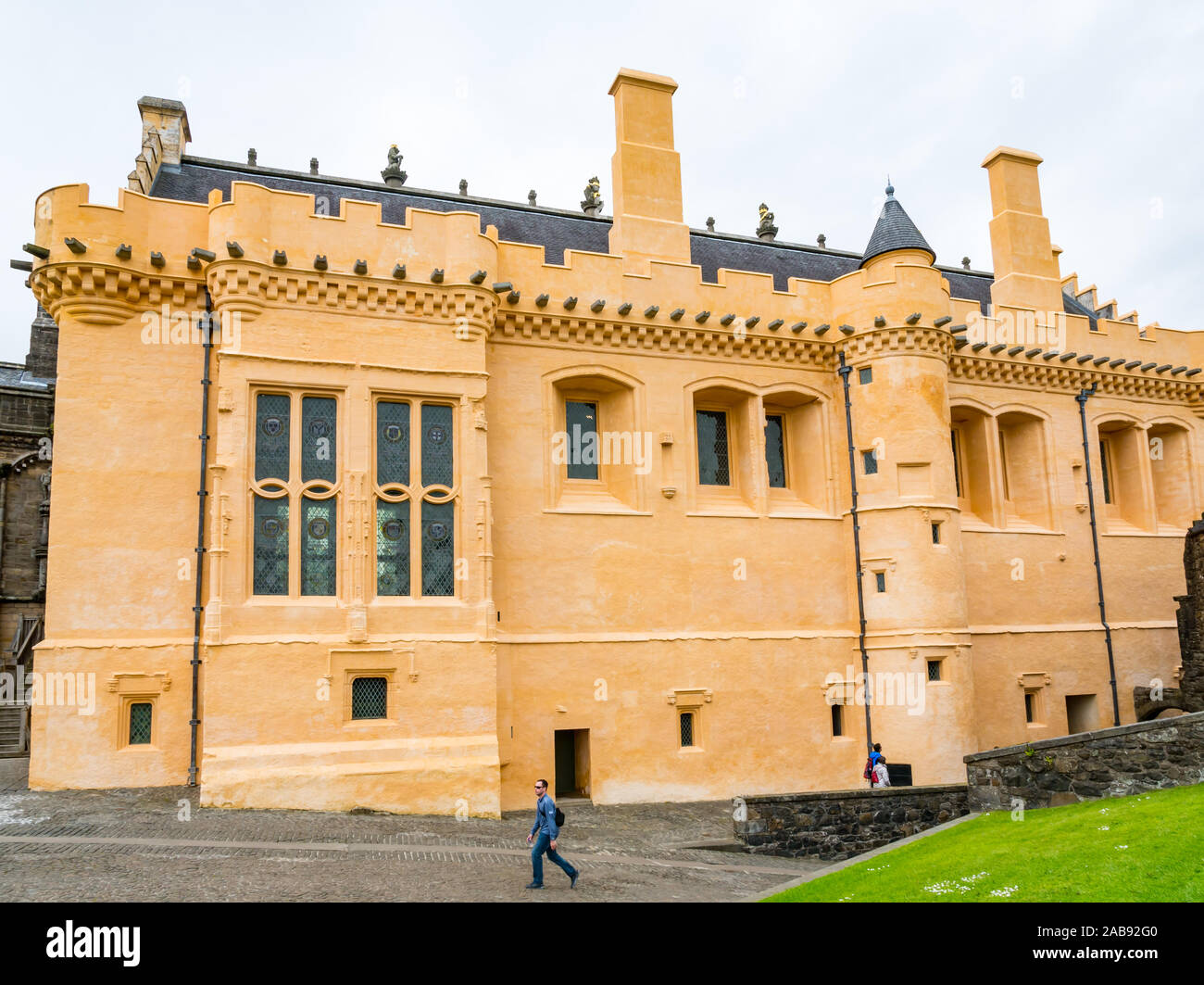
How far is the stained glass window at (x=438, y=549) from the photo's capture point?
1900 cm

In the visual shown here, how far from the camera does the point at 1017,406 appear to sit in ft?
86.8

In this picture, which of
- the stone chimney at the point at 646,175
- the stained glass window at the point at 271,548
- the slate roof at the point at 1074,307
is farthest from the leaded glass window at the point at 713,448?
the slate roof at the point at 1074,307

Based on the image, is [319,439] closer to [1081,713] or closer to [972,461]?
[972,461]

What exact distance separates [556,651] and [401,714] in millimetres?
3833

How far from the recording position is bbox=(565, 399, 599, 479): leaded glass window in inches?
883

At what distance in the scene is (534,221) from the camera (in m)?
26.4

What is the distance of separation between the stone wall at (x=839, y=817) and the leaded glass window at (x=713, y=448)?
862 centimetres

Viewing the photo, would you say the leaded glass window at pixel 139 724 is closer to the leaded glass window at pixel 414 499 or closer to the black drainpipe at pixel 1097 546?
the leaded glass window at pixel 414 499

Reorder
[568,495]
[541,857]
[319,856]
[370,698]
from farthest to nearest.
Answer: [568,495] → [370,698] → [319,856] → [541,857]

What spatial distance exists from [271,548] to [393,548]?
2.25 meters

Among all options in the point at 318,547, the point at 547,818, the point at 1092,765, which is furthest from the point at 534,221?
the point at 1092,765

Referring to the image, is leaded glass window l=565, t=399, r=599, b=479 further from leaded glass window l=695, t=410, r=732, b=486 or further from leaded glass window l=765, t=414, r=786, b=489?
leaded glass window l=765, t=414, r=786, b=489
